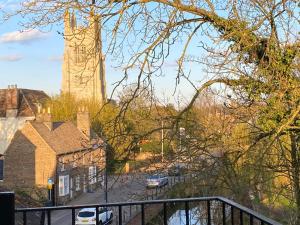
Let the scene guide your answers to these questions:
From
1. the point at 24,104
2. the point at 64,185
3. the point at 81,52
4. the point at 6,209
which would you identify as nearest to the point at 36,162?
the point at 64,185

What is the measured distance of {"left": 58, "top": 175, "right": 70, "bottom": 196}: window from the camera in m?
28.1

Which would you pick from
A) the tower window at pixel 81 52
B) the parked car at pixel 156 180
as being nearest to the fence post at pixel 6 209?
the tower window at pixel 81 52

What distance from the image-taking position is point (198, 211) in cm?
746

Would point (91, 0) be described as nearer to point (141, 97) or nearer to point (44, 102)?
point (141, 97)

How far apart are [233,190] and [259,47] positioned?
8.64 feet

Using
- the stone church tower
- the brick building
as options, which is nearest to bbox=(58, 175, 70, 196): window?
the brick building

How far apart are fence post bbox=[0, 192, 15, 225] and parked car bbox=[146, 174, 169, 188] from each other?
5796 millimetres

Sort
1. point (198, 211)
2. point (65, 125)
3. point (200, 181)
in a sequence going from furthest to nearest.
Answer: point (65, 125) → point (200, 181) → point (198, 211)

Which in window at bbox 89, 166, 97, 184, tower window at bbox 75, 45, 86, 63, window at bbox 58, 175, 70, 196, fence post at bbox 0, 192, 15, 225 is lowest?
window at bbox 58, 175, 70, 196

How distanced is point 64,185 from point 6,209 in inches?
1071

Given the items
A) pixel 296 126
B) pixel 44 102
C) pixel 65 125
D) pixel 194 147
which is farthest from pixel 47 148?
pixel 296 126

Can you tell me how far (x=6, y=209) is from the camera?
2348 mm

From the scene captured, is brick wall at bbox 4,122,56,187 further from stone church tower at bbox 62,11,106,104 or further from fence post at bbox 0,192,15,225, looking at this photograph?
fence post at bbox 0,192,15,225

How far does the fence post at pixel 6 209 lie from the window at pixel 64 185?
1036 inches
